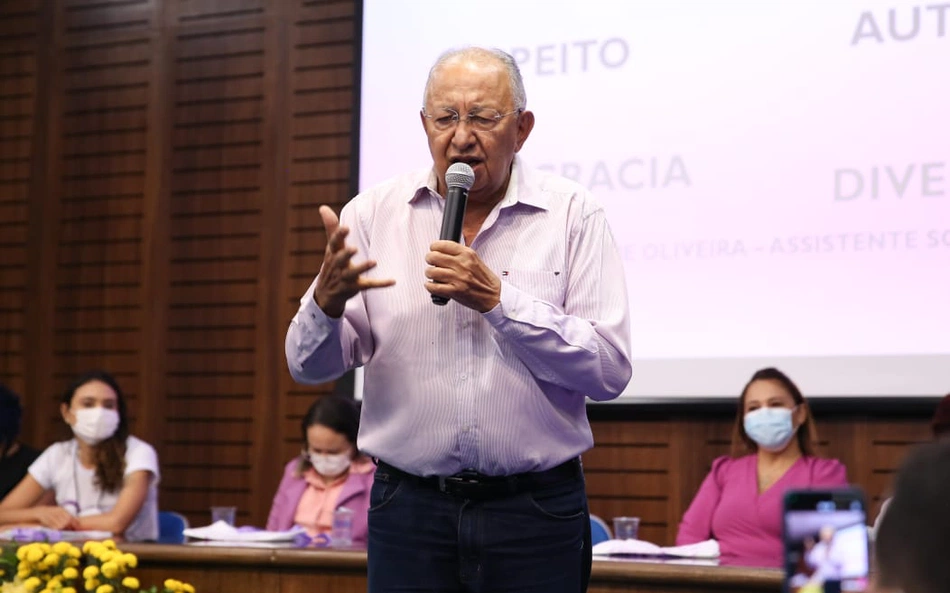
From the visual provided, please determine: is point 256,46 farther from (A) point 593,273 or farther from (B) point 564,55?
(A) point 593,273

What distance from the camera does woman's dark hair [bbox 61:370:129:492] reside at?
4.40 meters

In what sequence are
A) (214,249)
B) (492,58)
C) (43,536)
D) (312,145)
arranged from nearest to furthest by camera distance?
1. (492,58)
2. (43,536)
3. (312,145)
4. (214,249)

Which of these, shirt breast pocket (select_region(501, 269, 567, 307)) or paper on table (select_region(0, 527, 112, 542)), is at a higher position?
shirt breast pocket (select_region(501, 269, 567, 307))

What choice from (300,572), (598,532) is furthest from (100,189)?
(300,572)

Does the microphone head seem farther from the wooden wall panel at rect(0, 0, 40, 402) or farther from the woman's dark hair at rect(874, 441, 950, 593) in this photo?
the wooden wall panel at rect(0, 0, 40, 402)

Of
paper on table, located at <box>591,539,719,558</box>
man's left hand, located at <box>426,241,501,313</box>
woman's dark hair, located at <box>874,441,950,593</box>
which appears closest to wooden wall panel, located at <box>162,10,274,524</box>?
paper on table, located at <box>591,539,719,558</box>

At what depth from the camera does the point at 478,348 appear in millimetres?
1938

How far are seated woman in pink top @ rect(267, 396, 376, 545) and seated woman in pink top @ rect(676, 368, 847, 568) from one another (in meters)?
1.13

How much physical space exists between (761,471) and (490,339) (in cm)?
237

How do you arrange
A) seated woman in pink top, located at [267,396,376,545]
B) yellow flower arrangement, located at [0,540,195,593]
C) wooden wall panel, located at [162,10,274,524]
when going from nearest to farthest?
yellow flower arrangement, located at [0,540,195,593] → seated woman in pink top, located at [267,396,376,545] → wooden wall panel, located at [162,10,274,524]

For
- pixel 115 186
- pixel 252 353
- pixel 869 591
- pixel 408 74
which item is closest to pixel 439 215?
pixel 869 591

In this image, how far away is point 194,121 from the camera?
5777 millimetres

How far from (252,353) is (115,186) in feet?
3.70

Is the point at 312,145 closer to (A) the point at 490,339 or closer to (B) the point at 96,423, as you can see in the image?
(B) the point at 96,423
